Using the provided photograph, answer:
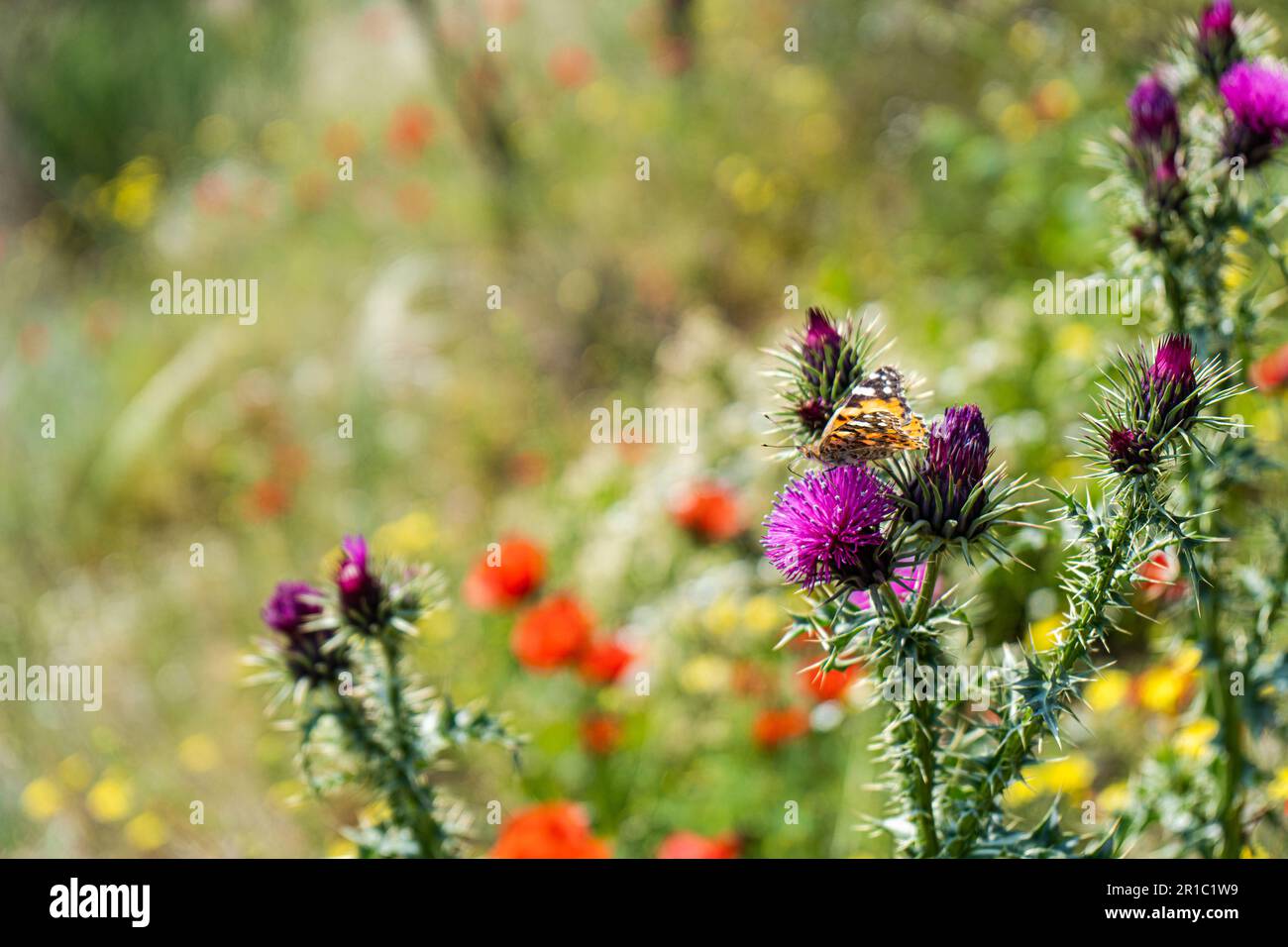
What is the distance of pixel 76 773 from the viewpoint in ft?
11.8

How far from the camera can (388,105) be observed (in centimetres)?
768

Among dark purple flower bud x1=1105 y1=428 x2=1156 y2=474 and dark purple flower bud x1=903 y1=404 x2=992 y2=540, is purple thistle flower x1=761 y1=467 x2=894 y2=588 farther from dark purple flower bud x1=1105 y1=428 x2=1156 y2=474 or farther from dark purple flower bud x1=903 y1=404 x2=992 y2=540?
dark purple flower bud x1=1105 y1=428 x2=1156 y2=474

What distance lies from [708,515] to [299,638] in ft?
5.28

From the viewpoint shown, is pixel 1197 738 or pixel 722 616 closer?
pixel 1197 738

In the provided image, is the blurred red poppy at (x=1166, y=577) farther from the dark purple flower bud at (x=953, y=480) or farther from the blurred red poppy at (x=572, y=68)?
the blurred red poppy at (x=572, y=68)

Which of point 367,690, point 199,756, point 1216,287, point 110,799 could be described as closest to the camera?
point 367,690

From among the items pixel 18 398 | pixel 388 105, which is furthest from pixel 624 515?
pixel 388 105

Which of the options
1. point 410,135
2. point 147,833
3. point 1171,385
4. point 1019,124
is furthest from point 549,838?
→ point 410,135

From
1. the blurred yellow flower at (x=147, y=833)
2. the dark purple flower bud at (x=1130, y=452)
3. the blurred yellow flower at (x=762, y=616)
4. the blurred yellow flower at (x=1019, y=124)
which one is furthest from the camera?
the blurred yellow flower at (x=1019, y=124)

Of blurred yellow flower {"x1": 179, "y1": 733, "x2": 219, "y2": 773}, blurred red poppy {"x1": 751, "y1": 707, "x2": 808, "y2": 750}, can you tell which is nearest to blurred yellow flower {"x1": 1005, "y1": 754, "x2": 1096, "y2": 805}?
blurred red poppy {"x1": 751, "y1": 707, "x2": 808, "y2": 750}

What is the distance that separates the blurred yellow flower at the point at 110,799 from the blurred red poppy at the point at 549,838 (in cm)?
167

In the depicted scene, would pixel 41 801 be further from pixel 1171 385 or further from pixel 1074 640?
pixel 1171 385

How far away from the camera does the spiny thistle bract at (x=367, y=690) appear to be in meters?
1.56

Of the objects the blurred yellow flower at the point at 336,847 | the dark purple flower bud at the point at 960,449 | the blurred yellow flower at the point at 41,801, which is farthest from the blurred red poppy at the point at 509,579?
the dark purple flower bud at the point at 960,449
